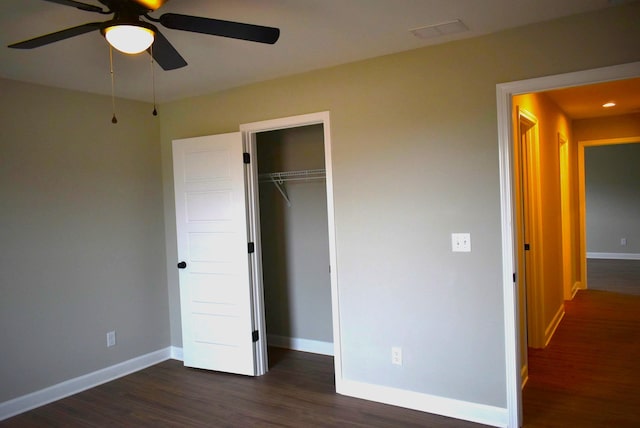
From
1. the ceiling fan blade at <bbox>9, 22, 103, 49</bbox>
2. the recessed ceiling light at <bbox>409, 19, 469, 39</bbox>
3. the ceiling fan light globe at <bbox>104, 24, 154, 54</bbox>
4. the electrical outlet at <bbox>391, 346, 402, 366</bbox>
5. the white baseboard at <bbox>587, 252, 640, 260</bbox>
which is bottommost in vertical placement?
Result: the white baseboard at <bbox>587, 252, 640, 260</bbox>

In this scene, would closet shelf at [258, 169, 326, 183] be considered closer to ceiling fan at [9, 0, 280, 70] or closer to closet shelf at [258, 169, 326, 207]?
closet shelf at [258, 169, 326, 207]

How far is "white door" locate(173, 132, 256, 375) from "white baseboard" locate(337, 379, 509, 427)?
1.00 m

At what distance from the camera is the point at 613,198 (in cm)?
902

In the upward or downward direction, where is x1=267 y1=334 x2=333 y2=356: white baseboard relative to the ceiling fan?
downward

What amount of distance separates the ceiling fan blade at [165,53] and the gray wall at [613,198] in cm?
929

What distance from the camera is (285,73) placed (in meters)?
3.57

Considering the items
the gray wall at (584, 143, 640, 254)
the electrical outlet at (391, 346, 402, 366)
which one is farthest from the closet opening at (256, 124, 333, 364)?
the gray wall at (584, 143, 640, 254)

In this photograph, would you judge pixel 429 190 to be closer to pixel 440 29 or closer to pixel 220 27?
pixel 440 29

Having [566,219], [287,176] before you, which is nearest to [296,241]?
[287,176]

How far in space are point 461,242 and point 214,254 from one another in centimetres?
214

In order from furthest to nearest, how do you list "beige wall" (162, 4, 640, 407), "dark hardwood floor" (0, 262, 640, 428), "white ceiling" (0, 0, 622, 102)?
"dark hardwood floor" (0, 262, 640, 428) → "beige wall" (162, 4, 640, 407) → "white ceiling" (0, 0, 622, 102)

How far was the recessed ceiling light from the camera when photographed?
8.70ft

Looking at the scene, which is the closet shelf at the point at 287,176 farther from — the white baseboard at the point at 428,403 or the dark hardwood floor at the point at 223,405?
the white baseboard at the point at 428,403

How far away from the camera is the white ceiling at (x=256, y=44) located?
7.68 ft
